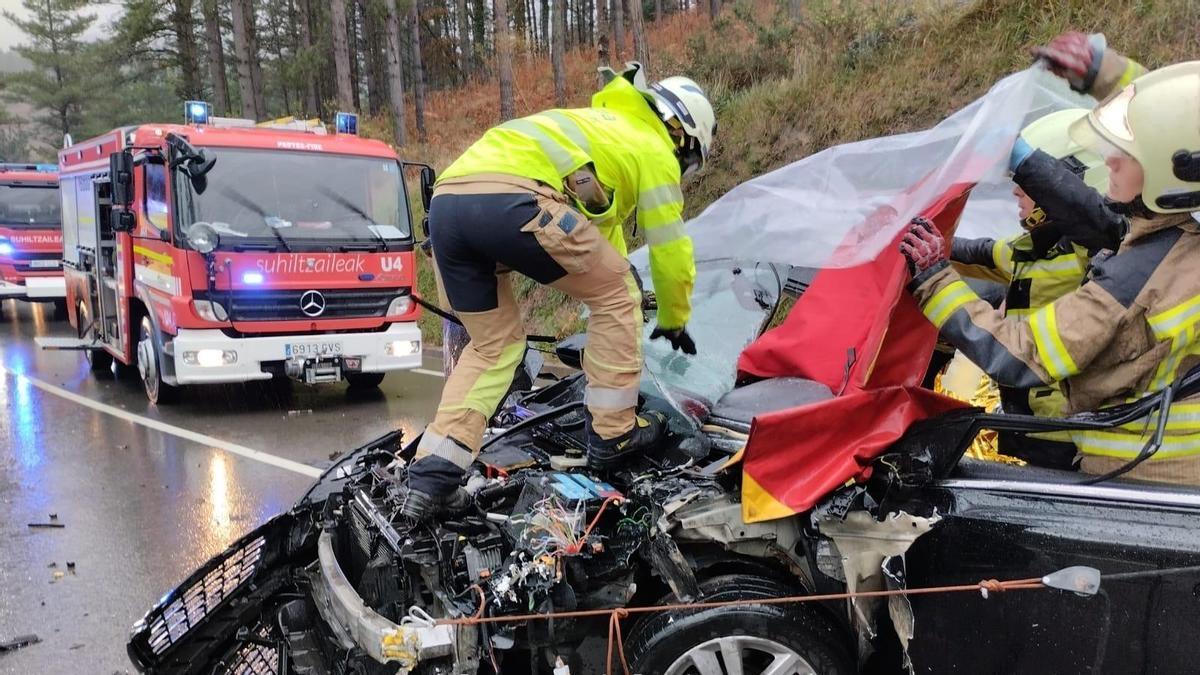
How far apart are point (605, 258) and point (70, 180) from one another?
10603mm

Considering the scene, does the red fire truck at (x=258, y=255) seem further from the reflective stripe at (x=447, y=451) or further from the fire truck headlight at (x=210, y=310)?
the reflective stripe at (x=447, y=451)

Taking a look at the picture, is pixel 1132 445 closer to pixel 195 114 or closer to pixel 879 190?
pixel 879 190

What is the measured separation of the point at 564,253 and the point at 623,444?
0.70 m

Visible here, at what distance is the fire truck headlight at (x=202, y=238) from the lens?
6.86 metres

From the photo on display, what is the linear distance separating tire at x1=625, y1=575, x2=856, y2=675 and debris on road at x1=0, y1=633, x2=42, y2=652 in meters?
2.81

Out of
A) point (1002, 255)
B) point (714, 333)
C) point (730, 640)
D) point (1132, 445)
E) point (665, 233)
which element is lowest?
point (730, 640)

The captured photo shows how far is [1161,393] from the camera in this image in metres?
2.08

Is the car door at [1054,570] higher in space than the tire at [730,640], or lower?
higher

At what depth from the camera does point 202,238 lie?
22.6 ft

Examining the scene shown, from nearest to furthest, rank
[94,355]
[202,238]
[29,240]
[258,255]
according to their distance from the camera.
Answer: [202,238]
[258,255]
[94,355]
[29,240]

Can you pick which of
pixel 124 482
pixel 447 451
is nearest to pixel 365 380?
pixel 124 482

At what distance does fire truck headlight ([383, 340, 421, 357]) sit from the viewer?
7887 mm

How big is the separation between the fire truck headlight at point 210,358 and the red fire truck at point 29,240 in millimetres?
9224

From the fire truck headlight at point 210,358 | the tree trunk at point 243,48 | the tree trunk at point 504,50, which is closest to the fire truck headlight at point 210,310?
the fire truck headlight at point 210,358
